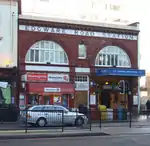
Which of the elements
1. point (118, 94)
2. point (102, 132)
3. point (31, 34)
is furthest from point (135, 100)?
point (102, 132)

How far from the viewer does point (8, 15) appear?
3828 centimetres

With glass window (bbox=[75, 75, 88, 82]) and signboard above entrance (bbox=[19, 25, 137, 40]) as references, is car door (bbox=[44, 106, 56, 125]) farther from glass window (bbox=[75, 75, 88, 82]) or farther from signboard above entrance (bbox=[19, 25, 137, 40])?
glass window (bbox=[75, 75, 88, 82])

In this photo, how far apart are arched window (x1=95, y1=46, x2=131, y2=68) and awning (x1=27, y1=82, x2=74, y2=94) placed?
199 inches

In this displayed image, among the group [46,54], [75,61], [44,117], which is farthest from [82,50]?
[44,117]

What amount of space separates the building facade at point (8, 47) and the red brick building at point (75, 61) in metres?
0.81

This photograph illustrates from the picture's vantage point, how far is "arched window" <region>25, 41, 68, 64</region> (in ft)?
130

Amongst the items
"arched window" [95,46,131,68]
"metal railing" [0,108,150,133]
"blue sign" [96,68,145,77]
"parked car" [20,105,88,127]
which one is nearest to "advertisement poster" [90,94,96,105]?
"blue sign" [96,68,145,77]

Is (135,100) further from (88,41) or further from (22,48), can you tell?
(22,48)

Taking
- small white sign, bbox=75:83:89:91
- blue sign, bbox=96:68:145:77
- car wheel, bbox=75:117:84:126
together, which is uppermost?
blue sign, bbox=96:68:145:77

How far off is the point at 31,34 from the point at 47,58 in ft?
10.3

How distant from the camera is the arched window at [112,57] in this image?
142 ft

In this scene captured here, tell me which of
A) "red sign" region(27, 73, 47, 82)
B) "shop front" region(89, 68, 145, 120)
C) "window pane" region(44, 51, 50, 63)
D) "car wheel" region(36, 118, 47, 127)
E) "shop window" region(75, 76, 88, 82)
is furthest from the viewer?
"shop front" region(89, 68, 145, 120)

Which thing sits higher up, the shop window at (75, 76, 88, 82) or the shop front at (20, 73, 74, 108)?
the shop window at (75, 76, 88, 82)

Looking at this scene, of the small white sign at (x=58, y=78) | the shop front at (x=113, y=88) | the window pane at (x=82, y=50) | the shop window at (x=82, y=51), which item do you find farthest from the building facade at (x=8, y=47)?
the shop front at (x=113, y=88)
